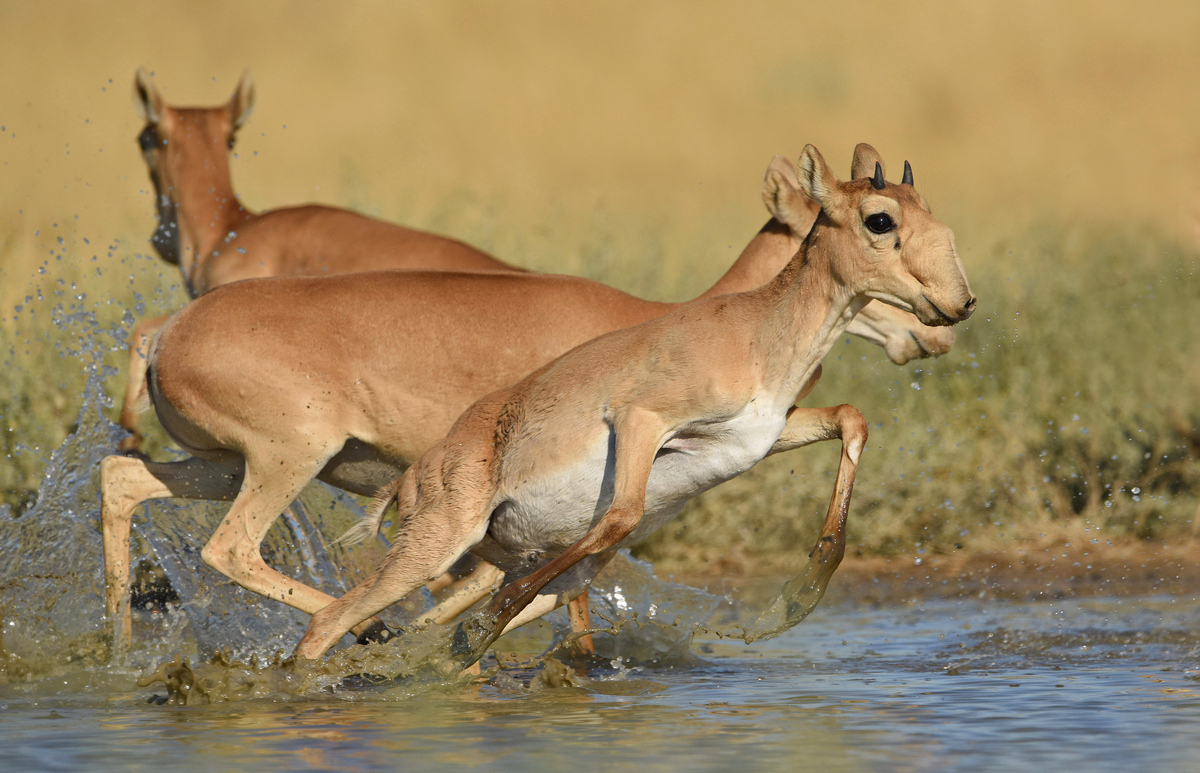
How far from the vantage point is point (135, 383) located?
824 cm

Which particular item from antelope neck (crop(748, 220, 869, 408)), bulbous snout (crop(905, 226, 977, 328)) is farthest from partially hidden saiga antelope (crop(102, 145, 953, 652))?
bulbous snout (crop(905, 226, 977, 328))

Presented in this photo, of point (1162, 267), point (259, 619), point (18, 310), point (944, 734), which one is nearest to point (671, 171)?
point (1162, 267)

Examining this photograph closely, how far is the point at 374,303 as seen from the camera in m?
6.84

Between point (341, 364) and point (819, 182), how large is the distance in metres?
2.24

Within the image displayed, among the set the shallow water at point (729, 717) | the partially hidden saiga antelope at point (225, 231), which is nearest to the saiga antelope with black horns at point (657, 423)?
the shallow water at point (729, 717)

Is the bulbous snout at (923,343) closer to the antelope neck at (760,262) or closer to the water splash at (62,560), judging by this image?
the antelope neck at (760,262)

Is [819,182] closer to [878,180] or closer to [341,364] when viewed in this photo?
[878,180]

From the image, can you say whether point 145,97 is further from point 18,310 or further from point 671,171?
point 671,171

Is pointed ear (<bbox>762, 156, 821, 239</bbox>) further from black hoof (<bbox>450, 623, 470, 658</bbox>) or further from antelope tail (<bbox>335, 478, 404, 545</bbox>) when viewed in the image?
black hoof (<bbox>450, 623, 470, 658</bbox>)

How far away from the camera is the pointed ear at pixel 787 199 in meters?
7.03

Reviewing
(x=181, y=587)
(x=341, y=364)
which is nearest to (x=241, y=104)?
(x=341, y=364)

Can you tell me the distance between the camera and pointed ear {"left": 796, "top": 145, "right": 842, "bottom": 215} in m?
5.49

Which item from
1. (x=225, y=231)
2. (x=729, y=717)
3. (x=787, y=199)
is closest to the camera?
(x=729, y=717)

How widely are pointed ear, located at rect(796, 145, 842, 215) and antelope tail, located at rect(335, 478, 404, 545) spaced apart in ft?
6.27
